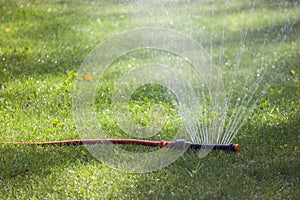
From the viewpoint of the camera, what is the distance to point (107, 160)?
146 inches

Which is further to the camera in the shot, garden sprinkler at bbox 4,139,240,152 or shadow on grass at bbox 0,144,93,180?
garden sprinkler at bbox 4,139,240,152

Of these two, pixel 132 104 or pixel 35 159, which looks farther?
pixel 132 104

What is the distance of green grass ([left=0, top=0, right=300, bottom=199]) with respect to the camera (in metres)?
3.36

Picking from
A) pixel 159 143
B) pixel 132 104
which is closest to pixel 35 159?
pixel 159 143

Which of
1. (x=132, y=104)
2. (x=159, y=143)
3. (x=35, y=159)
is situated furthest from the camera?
(x=132, y=104)

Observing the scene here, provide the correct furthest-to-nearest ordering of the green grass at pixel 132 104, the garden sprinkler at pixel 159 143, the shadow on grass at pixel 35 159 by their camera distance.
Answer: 1. the garden sprinkler at pixel 159 143
2. the shadow on grass at pixel 35 159
3. the green grass at pixel 132 104

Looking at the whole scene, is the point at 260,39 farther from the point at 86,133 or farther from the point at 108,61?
the point at 86,133

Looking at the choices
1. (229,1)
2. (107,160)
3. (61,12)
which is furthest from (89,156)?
(229,1)

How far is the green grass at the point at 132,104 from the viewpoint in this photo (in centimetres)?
336

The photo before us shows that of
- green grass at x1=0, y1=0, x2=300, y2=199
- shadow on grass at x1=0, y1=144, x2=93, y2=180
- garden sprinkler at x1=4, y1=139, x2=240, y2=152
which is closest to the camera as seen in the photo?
green grass at x1=0, y1=0, x2=300, y2=199

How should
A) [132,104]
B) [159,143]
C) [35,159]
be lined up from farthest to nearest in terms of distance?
1. [132,104]
2. [159,143]
3. [35,159]

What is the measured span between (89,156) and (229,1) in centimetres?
564

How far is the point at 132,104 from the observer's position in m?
4.73

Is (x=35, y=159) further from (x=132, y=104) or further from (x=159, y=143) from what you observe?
(x=132, y=104)
